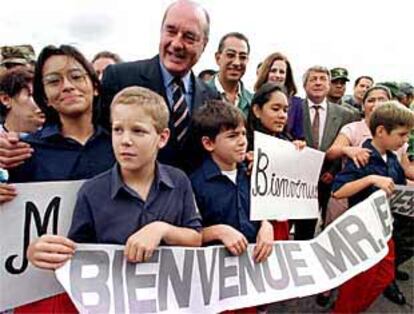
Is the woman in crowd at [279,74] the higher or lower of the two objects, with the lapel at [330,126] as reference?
higher

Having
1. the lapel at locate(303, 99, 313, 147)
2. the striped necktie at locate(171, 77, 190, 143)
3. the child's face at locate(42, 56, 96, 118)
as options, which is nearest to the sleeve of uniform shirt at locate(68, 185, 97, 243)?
the child's face at locate(42, 56, 96, 118)

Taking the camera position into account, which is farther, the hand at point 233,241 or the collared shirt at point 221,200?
the collared shirt at point 221,200

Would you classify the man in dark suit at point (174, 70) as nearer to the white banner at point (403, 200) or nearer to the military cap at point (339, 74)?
the white banner at point (403, 200)

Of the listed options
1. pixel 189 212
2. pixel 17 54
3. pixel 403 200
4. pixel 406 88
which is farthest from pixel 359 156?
pixel 406 88

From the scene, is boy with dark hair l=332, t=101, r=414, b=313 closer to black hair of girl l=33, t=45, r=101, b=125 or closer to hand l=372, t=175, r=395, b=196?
hand l=372, t=175, r=395, b=196

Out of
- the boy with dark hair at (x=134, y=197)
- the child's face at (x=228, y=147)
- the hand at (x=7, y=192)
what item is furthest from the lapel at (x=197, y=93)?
the hand at (x=7, y=192)

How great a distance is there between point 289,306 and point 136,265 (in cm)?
240

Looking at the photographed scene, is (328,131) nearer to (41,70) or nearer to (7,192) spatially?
(41,70)

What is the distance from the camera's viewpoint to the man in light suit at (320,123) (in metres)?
3.70

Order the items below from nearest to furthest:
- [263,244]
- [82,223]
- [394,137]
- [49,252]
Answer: [49,252] < [82,223] < [263,244] < [394,137]

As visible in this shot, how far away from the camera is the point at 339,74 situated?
17.3 ft

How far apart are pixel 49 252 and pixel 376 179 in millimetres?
1913

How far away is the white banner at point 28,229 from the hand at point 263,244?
0.81 meters

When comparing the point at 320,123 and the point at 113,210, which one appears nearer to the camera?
the point at 113,210
